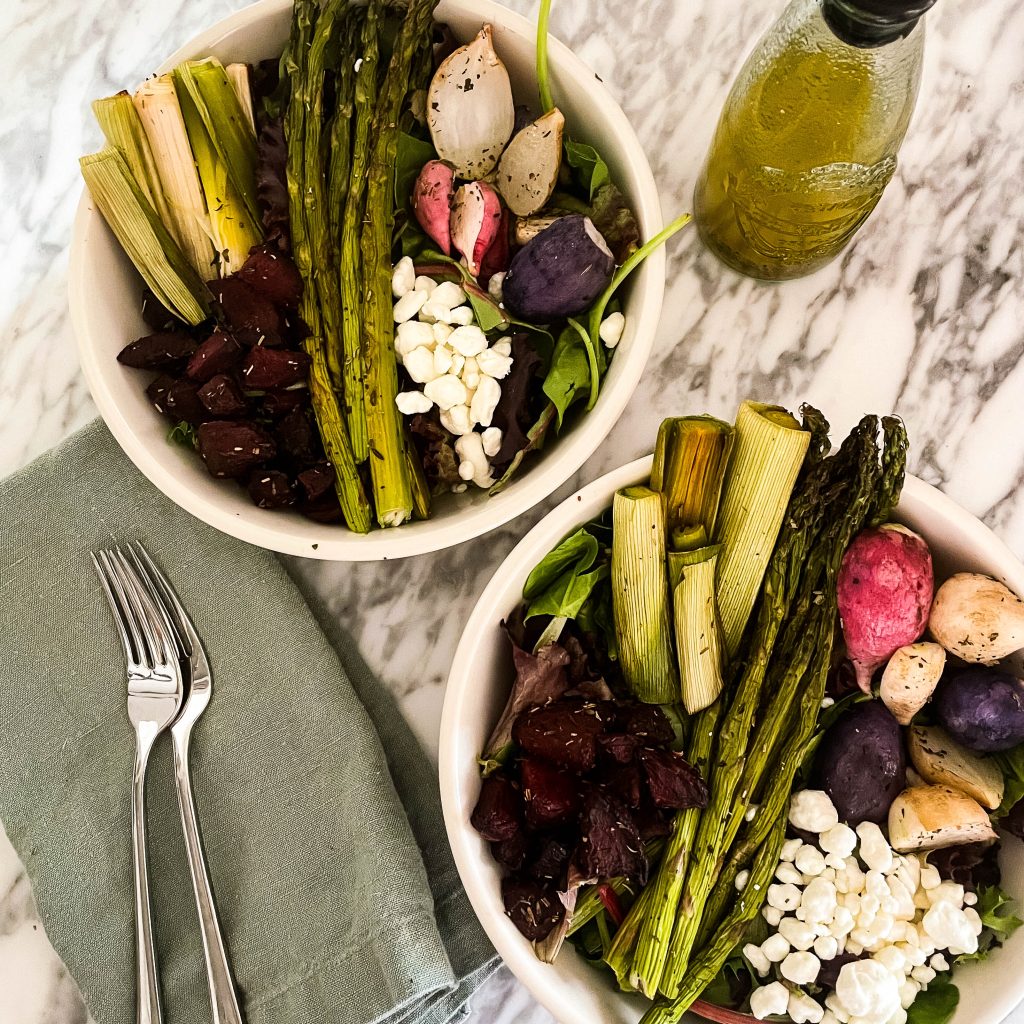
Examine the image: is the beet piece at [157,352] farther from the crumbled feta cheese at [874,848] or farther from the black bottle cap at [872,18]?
the crumbled feta cheese at [874,848]

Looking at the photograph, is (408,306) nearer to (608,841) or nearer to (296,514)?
(296,514)

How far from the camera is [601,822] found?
29.2 inches

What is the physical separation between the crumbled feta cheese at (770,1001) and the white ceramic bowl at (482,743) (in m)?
0.11

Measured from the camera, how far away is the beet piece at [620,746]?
30.5 inches

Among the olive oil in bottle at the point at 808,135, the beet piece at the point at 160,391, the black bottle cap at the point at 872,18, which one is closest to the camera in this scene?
the black bottle cap at the point at 872,18

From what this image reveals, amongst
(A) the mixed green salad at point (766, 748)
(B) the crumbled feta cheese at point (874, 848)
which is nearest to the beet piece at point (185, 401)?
(A) the mixed green salad at point (766, 748)

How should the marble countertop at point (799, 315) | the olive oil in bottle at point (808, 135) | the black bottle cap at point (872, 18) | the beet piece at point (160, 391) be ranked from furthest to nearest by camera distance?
the marble countertop at point (799, 315), the beet piece at point (160, 391), the olive oil in bottle at point (808, 135), the black bottle cap at point (872, 18)

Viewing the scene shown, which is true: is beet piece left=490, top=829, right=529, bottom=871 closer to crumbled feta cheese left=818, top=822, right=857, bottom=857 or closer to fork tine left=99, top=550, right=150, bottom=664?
crumbled feta cheese left=818, top=822, right=857, bottom=857

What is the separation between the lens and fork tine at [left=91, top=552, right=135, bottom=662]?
2.95ft

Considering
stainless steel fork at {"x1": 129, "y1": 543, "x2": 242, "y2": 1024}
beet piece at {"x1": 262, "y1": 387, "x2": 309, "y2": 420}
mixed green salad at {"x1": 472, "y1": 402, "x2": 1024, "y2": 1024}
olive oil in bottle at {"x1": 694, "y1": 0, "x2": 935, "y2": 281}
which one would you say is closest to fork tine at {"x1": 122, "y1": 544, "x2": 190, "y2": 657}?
stainless steel fork at {"x1": 129, "y1": 543, "x2": 242, "y2": 1024}

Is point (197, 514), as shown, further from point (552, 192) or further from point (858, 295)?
point (858, 295)

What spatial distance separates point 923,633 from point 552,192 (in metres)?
0.52

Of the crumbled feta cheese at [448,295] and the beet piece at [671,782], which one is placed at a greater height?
the crumbled feta cheese at [448,295]

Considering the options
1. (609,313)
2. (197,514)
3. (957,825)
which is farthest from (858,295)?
(197,514)
